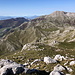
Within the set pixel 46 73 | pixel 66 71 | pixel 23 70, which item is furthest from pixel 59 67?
pixel 23 70

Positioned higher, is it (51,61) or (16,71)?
(16,71)

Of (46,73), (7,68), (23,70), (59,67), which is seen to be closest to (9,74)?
(7,68)

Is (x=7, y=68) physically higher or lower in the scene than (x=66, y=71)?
higher

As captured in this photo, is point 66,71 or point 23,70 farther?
point 66,71

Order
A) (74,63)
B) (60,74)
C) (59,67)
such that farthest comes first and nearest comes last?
1. (74,63)
2. (59,67)
3. (60,74)

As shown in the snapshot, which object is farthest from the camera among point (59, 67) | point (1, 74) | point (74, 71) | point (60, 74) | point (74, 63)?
point (74, 63)

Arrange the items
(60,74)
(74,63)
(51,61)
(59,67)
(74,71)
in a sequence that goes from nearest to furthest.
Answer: (60,74), (74,71), (59,67), (74,63), (51,61)

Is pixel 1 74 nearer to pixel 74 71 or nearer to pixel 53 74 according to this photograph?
pixel 53 74

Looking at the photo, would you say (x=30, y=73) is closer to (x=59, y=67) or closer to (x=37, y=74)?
(x=37, y=74)

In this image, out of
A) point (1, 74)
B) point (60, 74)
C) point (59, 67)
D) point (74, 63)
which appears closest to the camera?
point (1, 74)
